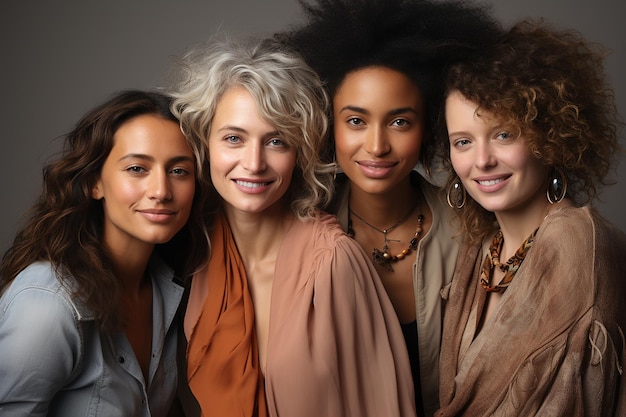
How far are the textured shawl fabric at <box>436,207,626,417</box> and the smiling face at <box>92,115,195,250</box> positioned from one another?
125cm

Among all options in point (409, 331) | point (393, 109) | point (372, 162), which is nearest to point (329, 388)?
point (409, 331)

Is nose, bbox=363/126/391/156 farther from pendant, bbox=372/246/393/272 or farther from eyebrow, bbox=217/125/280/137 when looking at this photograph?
pendant, bbox=372/246/393/272

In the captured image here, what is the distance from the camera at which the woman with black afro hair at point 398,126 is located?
3.29 metres

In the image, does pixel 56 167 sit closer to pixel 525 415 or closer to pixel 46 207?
pixel 46 207

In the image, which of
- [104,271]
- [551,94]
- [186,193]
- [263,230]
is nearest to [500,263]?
[551,94]

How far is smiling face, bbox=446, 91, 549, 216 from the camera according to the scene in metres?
3.01

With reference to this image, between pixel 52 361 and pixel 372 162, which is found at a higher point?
pixel 372 162

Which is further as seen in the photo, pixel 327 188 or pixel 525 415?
pixel 327 188

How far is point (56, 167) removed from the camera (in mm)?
3156

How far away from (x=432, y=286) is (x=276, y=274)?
26.4 inches

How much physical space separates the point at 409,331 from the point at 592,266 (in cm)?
93

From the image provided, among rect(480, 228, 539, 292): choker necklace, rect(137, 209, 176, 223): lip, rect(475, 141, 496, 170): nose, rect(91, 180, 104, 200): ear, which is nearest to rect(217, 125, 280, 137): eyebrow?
rect(137, 209, 176, 223): lip

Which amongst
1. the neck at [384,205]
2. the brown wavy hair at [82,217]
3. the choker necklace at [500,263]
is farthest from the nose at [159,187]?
the choker necklace at [500,263]

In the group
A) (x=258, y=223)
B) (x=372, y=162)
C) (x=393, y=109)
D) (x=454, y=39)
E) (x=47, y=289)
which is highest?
(x=454, y=39)
